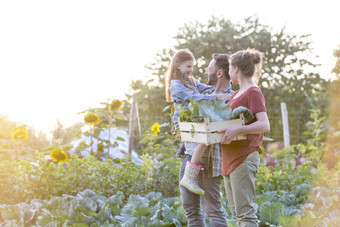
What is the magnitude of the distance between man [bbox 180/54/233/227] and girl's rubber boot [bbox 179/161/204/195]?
0.11m

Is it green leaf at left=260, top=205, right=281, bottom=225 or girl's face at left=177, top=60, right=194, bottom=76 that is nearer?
girl's face at left=177, top=60, right=194, bottom=76

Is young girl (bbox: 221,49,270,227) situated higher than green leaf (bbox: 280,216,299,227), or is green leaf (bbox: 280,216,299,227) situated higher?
young girl (bbox: 221,49,270,227)

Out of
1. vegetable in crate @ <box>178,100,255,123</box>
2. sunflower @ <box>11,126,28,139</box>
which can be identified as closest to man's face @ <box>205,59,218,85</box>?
vegetable in crate @ <box>178,100,255,123</box>

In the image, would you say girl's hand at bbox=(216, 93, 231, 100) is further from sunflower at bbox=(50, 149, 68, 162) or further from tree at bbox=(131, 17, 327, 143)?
tree at bbox=(131, 17, 327, 143)

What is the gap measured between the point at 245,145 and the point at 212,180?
0.44 m

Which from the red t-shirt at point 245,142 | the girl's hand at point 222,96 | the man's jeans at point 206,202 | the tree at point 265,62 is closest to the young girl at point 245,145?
the red t-shirt at point 245,142

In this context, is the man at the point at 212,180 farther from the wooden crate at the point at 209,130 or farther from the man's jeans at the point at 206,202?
the wooden crate at the point at 209,130

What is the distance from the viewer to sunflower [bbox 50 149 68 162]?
4336 millimetres

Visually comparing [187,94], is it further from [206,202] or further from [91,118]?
[91,118]

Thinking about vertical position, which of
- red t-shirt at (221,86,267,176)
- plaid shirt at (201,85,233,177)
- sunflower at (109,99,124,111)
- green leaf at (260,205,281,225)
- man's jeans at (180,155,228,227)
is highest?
sunflower at (109,99,124,111)

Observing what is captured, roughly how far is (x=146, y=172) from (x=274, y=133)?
7113mm

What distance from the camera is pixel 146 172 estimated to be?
4.22 metres

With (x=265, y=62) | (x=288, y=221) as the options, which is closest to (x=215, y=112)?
(x=288, y=221)

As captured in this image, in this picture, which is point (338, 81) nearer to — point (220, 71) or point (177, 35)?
point (220, 71)
